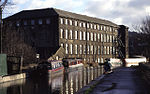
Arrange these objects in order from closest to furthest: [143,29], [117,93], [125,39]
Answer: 1. [117,93]
2. [143,29]
3. [125,39]

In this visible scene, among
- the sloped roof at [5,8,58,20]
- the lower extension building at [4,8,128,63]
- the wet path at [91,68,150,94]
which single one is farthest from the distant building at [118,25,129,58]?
the wet path at [91,68,150,94]

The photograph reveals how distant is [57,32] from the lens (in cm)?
8206

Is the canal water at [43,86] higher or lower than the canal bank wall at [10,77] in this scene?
lower

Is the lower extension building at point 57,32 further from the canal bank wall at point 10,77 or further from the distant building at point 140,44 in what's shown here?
the canal bank wall at point 10,77

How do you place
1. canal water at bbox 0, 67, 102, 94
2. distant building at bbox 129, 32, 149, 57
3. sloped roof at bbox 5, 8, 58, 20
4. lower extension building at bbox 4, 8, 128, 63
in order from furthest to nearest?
sloped roof at bbox 5, 8, 58, 20 → lower extension building at bbox 4, 8, 128, 63 → distant building at bbox 129, 32, 149, 57 → canal water at bbox 0, 67, 102, 94

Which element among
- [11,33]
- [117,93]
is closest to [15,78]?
[11,33]

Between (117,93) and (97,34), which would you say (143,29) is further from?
(97,34)

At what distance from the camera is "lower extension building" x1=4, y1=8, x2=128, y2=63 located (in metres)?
82.1

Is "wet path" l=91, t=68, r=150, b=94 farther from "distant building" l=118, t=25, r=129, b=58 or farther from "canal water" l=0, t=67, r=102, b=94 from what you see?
"distant building" l=118, t=25, r=129, b=58

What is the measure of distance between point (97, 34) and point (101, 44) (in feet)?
17.2

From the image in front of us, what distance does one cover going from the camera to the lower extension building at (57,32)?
82.1m

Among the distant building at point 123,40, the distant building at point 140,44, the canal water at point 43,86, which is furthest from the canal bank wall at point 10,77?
the distant building at point 123,40

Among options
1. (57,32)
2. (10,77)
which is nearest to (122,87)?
(10,77)

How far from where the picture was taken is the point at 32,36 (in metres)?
84.6
